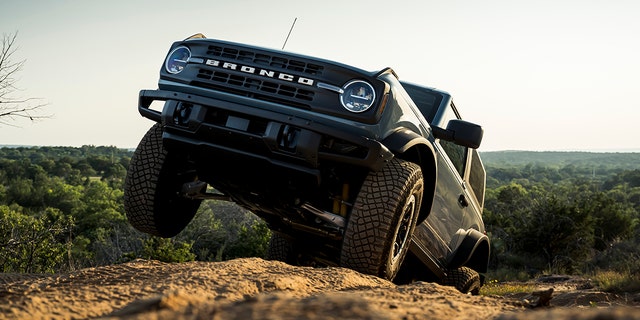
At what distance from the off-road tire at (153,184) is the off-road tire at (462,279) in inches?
109

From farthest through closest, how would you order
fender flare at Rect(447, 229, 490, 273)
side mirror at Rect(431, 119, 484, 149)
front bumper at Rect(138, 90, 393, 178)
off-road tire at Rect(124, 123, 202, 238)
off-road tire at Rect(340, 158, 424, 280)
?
fender flare at Rect(447, 229, 490, 273) < off-road tire at Rect(124, 123, 202, 238) < side mirror at Rect(431, 119, 484, 149) < off-road tire at Rect(340, 158, 424, 280) < front bumper at Rect(138, 90, 393, 178)

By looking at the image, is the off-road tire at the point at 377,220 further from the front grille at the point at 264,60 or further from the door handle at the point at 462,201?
the door handle at the point at 462,201

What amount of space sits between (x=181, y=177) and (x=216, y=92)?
1178 millimetres

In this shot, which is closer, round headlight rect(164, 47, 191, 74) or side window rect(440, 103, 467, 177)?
round headlight rect(164, 47, 191, 74)

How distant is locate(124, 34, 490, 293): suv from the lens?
178 inches

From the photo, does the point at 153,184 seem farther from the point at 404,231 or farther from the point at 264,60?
the point at 404,231

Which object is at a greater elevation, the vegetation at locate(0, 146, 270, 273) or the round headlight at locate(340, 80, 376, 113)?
the round headlight at locate(340, 80, 376, 113)

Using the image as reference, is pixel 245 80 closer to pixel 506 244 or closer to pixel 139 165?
pixel 139 165

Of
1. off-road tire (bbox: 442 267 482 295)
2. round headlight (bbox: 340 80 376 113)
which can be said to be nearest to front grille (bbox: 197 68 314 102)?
round headlight (bbox: 340 80 376 113)

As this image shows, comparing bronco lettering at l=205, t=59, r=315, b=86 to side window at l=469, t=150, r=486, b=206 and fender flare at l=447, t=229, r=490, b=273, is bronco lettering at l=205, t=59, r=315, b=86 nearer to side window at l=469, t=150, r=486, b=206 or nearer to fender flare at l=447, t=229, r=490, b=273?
fender flare at l=447, t=229, r=490, b=273

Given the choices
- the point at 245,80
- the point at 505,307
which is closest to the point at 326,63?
the point at 245,80

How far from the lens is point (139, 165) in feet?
17.4

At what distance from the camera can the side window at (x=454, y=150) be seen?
6018mm

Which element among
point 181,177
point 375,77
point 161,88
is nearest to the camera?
point 375,77
